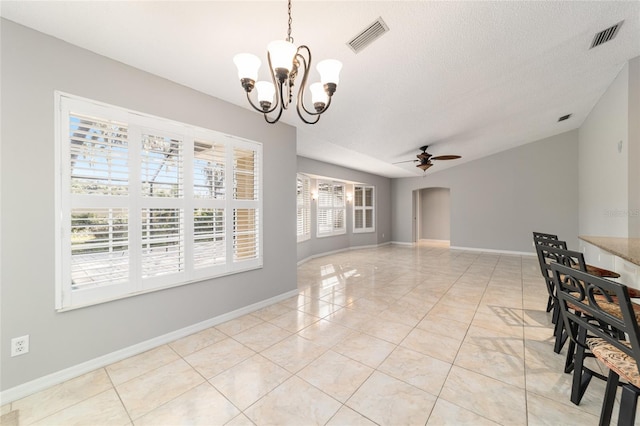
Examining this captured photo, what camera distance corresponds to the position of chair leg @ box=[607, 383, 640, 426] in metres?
1.15

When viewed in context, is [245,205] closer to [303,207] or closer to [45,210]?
[45,210]

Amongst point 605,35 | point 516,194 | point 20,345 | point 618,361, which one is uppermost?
point 605,35

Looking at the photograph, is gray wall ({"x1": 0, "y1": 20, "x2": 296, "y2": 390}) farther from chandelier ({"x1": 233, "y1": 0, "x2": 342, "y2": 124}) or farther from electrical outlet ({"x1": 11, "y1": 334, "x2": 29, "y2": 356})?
chandelier ({"x1": 233, "y1": 0, "x2": 342, "y2": 124})

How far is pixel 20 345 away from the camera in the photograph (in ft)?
5.97

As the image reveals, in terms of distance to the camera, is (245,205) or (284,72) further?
(245,205)

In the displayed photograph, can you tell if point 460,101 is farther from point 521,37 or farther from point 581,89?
point 581,89

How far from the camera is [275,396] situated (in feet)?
5.88

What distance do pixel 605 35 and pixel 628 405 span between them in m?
3.64

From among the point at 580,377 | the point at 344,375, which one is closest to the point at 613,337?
the point at 580,377

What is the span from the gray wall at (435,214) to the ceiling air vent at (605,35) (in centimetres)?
794

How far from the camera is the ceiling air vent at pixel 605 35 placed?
2561mm

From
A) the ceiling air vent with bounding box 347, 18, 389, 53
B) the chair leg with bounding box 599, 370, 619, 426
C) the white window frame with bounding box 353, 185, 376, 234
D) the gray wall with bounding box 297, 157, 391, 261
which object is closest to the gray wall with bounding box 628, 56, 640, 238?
the chair leg with bounding box 599, 370, 619, 426

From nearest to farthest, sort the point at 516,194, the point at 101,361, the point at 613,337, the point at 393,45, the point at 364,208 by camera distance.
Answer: the point at 613,337 → the point at 101,361 → the point at 393,45 → the point at 516,194 → the point at 364,208

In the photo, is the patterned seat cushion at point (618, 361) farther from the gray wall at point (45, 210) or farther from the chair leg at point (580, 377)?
the gray wall at point (45, 210)
